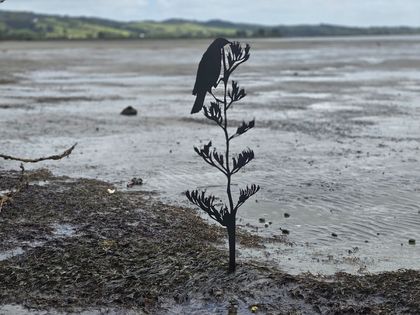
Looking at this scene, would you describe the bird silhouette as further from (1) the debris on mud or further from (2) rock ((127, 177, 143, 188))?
(2) rock ((127, 177, 143, 188))

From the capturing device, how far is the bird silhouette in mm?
7660

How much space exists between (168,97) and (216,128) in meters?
10.4

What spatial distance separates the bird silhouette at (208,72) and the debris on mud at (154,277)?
2.14 metres

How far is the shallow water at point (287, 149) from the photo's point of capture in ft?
33.0

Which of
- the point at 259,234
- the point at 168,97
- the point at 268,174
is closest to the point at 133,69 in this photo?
the point at 168,97

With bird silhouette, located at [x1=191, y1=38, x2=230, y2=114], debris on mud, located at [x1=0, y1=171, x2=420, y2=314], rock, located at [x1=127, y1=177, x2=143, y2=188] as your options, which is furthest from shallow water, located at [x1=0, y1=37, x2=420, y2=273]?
bird silhouette, located at [x1=191, y1=38, x2=230, y2=114]

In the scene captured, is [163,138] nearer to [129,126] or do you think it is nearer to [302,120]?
[129,126]

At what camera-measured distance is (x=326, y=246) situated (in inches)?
376

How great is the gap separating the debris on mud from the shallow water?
828mm

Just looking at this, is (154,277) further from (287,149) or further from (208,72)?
(287,149)

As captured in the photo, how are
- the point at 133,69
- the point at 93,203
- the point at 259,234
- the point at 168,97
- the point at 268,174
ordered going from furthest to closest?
1. the point at 133,69
2. the point at 168,97
3. the point at 268,174
4. the point at 93,203
5. the point at 259,234

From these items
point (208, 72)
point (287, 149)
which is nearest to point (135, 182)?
point (287, 149)

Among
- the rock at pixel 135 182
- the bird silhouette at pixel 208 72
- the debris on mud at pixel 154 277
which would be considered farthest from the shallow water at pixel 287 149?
the bird silhouette at pixel 208 72

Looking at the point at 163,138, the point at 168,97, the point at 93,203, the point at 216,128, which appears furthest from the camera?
the point at 168,97
